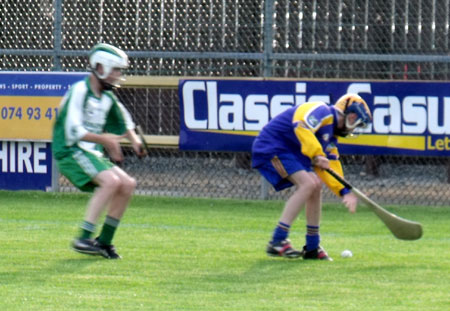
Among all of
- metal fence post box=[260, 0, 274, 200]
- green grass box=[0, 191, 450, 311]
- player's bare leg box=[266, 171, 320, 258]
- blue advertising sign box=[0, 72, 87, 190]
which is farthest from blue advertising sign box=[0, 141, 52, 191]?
player's bare leg box=[266, 171, 320, 258]

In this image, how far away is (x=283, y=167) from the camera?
26.3 feet

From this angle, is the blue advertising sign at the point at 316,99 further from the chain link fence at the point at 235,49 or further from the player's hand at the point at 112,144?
the player's hand at the point at 112,144

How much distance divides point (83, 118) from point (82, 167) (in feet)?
1.13

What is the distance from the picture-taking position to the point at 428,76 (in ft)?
41.7

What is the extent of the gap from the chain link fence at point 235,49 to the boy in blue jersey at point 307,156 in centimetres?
370

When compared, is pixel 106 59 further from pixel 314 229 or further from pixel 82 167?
pixel 314 229

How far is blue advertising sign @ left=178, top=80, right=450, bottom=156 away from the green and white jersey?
3845 mm

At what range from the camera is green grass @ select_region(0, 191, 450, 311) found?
6.17 metres

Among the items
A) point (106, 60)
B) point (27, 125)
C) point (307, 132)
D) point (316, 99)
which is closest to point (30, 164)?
point (27, 125)

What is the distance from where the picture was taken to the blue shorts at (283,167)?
8.01m

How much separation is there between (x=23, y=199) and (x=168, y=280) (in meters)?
5.51

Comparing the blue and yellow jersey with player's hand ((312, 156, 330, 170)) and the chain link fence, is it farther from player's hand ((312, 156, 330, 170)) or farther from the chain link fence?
the chain link fence

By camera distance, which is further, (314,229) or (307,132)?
(314,229)

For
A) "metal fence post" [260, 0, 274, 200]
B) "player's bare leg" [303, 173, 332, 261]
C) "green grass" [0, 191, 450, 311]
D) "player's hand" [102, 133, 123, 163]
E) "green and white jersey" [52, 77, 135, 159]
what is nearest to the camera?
"green grass" [0, 191, 450, 311]
